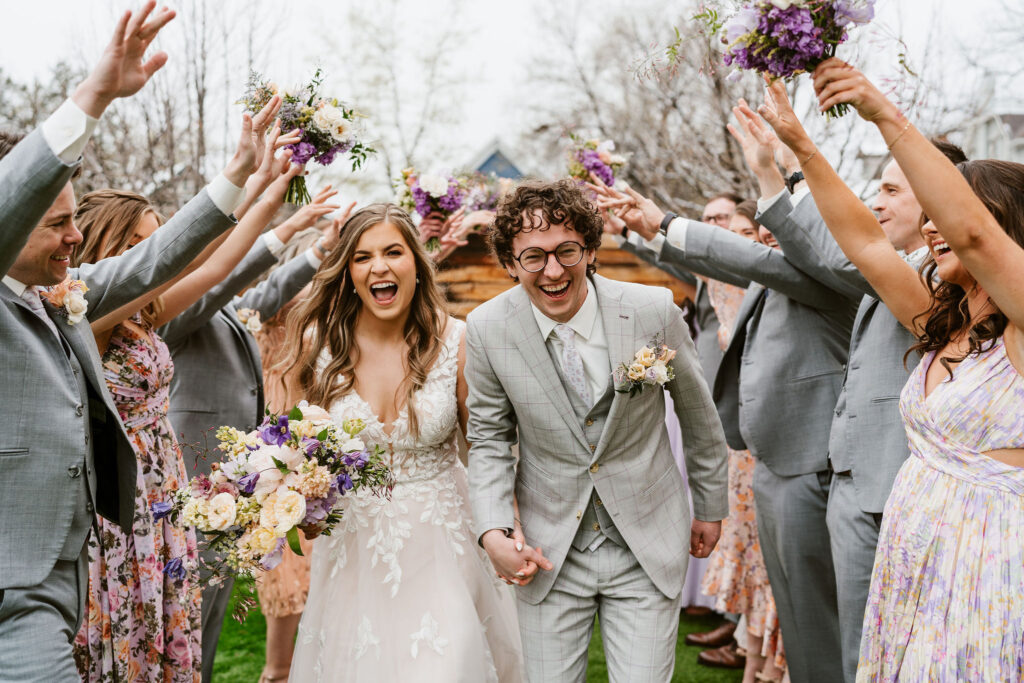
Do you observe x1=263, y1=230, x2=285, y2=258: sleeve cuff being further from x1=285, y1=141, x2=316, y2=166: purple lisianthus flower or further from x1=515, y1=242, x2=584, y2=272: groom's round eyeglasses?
x1=515, y1=242, x2=584, y2=272: groom's round eyeglasses

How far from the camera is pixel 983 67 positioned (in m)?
13.1

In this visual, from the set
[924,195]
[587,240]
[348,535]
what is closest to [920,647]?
[924,195]

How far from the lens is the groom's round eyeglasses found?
3.32 m

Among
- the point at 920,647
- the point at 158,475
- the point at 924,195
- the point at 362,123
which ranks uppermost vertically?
the point at 362,123

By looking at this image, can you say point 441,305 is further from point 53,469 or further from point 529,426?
point 53,469

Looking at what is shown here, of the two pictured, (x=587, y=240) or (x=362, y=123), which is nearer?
(x=587, y=240)

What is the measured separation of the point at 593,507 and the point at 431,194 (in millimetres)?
3314

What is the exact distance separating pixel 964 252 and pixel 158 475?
A: 11.5ft

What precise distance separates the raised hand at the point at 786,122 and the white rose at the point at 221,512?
7.91ft

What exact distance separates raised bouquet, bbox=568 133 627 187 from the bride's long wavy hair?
92.6 inches

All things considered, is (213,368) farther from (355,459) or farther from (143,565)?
(355,459)

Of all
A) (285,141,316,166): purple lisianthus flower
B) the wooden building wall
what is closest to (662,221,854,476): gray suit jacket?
(285,141,316,166): purple lisianthus flower

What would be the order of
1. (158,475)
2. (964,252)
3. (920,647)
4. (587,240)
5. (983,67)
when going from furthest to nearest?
(983,67), (158,475), (587,240), (920,647), (964,252)

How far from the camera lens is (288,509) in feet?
10.6
